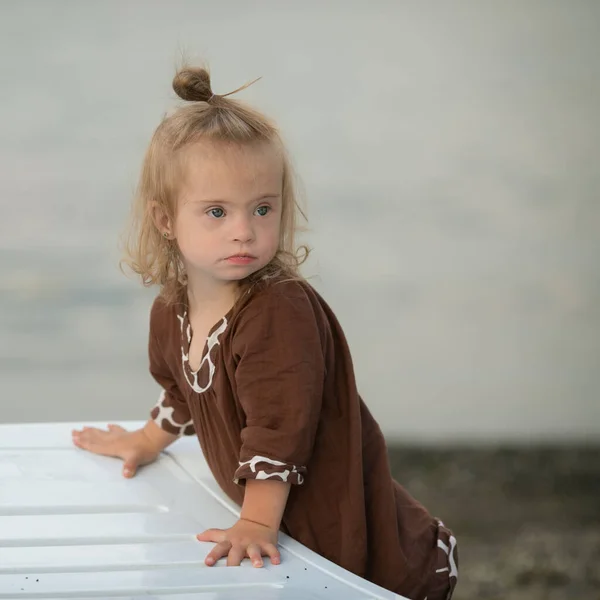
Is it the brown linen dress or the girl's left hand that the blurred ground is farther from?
the girl's left hand

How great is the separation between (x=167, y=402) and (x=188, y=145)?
438 millimetres

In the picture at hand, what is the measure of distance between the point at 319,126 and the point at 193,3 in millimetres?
612

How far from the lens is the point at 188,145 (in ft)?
3.54

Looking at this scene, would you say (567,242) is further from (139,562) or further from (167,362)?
(139,562)

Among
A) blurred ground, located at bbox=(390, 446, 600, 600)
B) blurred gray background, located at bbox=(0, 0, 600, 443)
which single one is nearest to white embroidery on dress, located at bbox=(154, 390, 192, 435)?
blurred ground, located at bbox=(390, 446, 600, 600)

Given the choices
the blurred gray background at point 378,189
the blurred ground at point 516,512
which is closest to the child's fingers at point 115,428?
the blurred ground at point 516,512

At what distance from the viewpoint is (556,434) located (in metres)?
3.56

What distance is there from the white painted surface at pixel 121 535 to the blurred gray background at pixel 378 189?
197 centimetres

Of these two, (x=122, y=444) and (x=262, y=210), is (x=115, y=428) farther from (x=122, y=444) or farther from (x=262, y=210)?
(x=262, y=210)

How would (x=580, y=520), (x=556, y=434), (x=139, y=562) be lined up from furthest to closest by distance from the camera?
(x=556, y=434), (x=580, y=520), (x=139, y=562)

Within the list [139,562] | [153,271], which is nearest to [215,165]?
[153,271]

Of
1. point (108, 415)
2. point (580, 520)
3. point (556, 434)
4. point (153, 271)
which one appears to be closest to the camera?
point (153, 271)

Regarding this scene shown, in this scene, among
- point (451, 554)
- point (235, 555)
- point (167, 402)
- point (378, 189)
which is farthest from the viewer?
point (378, 189)

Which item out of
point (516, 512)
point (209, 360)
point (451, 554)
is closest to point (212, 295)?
point (209, 360)
